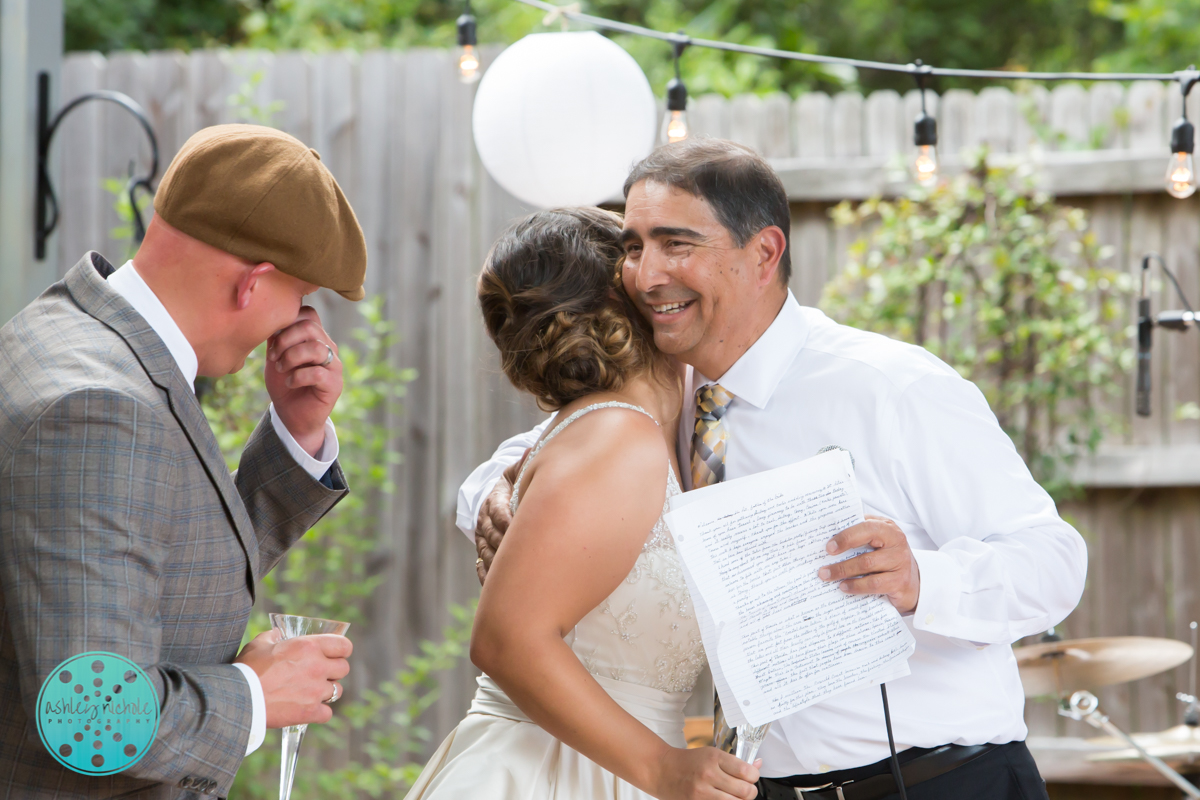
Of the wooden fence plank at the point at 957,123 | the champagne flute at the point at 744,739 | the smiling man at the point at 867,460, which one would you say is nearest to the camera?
the champagne flute at the point at 744,739

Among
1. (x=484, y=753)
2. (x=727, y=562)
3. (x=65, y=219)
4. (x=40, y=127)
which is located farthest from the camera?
(x=65, y=219)

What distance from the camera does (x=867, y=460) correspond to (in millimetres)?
1592

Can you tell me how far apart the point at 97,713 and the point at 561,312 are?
2.70 ft

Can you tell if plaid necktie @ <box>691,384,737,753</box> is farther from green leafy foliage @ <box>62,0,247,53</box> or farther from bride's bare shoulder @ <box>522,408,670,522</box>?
green leafy foliage @ <box>62,0,247,53</box>

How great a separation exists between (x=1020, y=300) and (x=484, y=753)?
2.40 m

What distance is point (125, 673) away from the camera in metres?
1.04

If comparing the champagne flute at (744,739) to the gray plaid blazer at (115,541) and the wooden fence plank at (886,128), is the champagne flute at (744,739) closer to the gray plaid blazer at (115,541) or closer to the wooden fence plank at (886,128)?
the gray plaid blazer at (115,541)

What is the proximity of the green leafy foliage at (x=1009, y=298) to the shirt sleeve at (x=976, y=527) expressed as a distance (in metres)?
1.69

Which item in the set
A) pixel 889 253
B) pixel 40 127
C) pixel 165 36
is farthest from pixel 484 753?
pixel 165 36

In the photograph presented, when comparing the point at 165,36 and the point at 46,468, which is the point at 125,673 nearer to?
the point at 46,468

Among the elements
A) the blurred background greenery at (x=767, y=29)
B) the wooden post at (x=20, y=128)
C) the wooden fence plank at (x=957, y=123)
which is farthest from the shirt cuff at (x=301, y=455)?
the blurred background greenery at (x=767, y=29)

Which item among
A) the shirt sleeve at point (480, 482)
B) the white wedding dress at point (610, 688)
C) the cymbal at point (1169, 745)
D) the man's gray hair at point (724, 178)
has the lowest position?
the cymbal at point (1169, 745)

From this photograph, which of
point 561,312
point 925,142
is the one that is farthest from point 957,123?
point 561,312

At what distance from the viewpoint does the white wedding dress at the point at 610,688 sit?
152 centimetres
